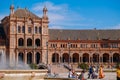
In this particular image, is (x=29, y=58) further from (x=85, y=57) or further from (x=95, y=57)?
(x=95, y=57)

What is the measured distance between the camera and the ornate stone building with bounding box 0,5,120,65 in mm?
102250

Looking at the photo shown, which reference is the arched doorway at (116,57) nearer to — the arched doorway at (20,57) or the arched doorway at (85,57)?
the arched doorway at (85,57)

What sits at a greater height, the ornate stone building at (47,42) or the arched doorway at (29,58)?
the ornate stone building at (47,42)

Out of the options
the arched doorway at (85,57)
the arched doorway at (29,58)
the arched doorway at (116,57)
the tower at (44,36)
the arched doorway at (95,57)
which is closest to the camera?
the arched doorway at (29,58)

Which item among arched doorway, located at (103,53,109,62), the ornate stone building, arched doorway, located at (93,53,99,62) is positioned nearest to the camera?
the ornate stone building

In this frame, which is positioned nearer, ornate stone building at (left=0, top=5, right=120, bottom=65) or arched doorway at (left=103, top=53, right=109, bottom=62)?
ornate stone building at (left=0, top=5, right=120, bottom=65)

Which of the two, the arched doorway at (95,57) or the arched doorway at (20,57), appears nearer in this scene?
the arched doorway at (20,57)

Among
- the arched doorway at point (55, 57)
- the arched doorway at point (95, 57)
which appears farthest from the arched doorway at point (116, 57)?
the arched doorway at point (55, 57)

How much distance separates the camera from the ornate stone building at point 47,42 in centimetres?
10225

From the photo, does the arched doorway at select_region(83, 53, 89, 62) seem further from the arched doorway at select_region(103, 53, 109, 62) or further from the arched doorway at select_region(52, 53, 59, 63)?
the arched doorway at select_region(52, 53, 59, 63)

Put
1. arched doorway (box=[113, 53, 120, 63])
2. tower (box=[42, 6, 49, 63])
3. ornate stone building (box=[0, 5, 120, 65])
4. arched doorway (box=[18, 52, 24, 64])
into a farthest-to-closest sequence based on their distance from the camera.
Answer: arched doorway (box=[113, 53, 120, 63]) → tower (box=[42, 6, 49, 63]) → ornate stone building (box=[0, 5, 120, 65]) → arched doorway (box=[18, 52, 24, 64])

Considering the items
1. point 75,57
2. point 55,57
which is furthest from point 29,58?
point 75,57

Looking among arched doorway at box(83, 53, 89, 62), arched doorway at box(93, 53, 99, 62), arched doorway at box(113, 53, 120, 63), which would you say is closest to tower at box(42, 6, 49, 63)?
arched doorway at box(83, 53, 89, 62)

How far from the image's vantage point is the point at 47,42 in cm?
10012
